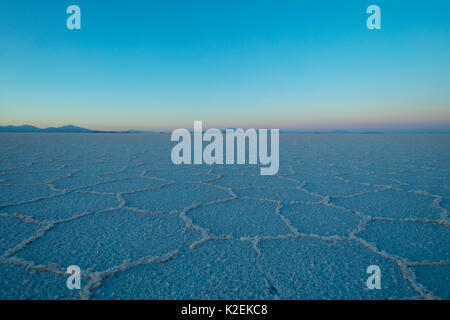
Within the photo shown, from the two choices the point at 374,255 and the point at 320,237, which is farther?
the point at 320,237

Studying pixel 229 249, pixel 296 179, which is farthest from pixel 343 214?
pixel 296 179

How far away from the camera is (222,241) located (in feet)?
3.42

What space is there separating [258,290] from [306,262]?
25cm

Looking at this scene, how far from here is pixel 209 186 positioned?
208 cm

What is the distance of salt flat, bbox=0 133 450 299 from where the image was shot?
0.74 meters

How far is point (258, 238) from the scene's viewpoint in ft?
3.51

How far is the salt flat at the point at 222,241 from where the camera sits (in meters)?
0.74

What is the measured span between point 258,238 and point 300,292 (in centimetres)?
35

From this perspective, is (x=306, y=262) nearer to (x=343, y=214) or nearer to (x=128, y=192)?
(x=343, y=214)
